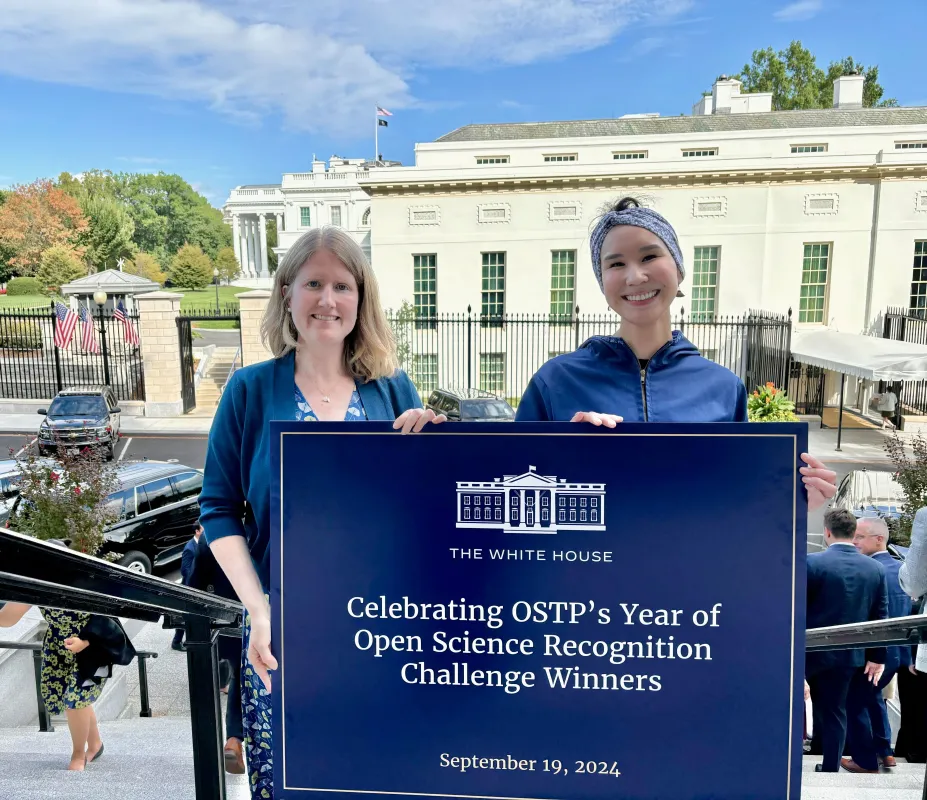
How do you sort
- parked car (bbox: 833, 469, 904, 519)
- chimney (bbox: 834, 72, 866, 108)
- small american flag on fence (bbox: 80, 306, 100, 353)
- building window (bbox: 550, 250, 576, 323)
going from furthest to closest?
chimney (bbox: 834, 72, 866, 108) < building window (bbox: 550, 250, 576, 323) < small american flag on fence (bbox: 80, 306, 100, 353) < parked car (bbox: 833, 469, 904, 519)

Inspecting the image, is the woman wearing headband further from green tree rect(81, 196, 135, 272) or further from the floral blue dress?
green tree rect(81, 196, 135, 272)

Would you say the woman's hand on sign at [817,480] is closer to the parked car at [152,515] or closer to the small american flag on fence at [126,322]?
the parked car at [152,515]

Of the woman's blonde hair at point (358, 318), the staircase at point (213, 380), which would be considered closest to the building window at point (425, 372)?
the staircase at point (213, 380)

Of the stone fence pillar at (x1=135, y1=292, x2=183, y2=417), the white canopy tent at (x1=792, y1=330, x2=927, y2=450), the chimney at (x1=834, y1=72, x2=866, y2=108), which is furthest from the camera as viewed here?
the chimney at (x1=834, y1=72, x2=866, y2=108)

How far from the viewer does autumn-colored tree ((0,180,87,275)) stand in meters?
53.2

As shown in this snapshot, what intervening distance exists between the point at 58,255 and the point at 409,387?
54150 mm

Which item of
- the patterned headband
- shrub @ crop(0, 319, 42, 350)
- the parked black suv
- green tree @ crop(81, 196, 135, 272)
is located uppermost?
green tree @ crop(81, 196, 135, 272)

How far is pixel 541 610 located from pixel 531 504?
8.7 inches

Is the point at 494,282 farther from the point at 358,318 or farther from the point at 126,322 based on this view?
the point at 358,318

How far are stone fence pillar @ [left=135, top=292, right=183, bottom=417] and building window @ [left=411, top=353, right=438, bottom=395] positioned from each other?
7755 millimetres

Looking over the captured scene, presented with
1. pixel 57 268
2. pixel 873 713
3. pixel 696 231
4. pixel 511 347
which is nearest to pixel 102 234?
pixel 57 268

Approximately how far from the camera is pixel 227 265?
84438 millimetres

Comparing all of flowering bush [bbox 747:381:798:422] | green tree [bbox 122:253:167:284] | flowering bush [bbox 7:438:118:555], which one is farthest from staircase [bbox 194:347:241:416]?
green tree [bbox 122:253:167:284]

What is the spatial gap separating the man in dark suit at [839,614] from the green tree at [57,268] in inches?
2081
